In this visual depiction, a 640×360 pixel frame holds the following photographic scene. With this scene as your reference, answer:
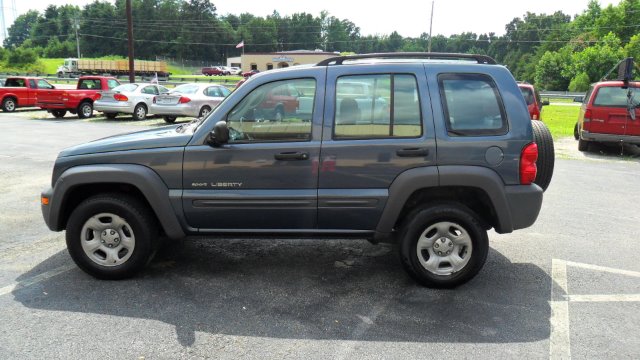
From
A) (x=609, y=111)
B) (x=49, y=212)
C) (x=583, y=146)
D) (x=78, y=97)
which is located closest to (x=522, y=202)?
(x=49, y=212)

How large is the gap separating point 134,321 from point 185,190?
1134 millimetres

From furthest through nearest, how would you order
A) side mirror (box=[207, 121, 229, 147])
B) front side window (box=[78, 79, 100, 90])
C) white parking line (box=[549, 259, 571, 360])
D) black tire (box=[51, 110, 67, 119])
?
1. front side window (box=[78, 79, 100, 90])
2. black tire (box=[51, 110, 67, 119])
3. side mirror (box=[207, 121, 229, 147])
4. white parking line (box=[549, 259, 571, 360])

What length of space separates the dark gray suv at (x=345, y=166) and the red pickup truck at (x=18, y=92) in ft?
70.9

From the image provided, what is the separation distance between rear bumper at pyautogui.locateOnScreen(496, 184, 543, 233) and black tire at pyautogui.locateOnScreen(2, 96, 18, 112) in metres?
24.6

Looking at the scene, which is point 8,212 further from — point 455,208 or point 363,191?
point 455,208

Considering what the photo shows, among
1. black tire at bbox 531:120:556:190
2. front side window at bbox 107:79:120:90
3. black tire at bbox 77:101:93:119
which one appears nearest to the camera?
black tire at bbox 531:120:556:190

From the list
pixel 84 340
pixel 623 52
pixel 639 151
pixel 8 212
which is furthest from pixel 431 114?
pixel 623 52

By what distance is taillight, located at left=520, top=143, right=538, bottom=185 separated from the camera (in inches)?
165

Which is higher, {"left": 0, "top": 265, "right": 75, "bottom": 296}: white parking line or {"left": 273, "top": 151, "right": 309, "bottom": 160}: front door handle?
{"left": 273, "top": 151, "right": 309, "bottom": 160}: front door handle

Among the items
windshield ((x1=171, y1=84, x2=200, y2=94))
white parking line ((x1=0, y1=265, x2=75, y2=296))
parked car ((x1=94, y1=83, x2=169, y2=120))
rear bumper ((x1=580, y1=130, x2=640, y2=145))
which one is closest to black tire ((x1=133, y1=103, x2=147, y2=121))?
parked car ((x1=94, y1=83, x2=169, y2=120))

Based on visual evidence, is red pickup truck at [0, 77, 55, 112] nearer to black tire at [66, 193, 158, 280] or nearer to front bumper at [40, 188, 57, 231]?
front bumper at [40, 188, 57, 231]

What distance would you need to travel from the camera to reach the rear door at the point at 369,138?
13.7 ft

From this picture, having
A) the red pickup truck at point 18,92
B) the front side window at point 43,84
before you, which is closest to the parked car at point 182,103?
the front side window at point 43,84

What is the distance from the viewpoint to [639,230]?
6.14 metres
